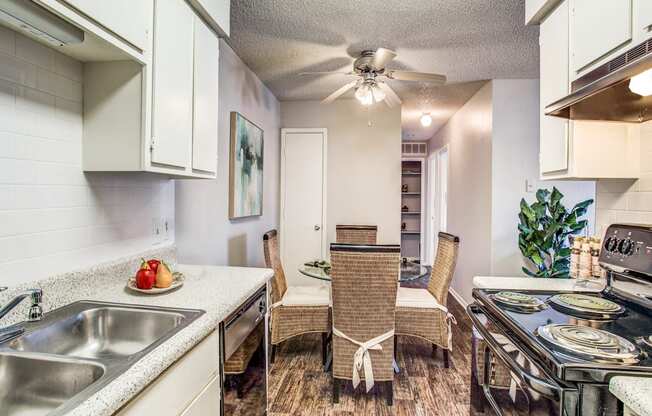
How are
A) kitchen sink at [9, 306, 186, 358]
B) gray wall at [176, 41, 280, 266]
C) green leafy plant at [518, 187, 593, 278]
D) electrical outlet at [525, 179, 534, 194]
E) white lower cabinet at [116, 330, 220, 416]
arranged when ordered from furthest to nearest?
1. electrical outlet at [525, 179, 534, 194]
2. green leafy plant at [518, 187, 593, 278]
3. gray wall at [176, 41, 280, 266]
4. kitchen sink at [9, 306, 186, 358]
5. white lower cabinet at [116, 330, 220, 416]

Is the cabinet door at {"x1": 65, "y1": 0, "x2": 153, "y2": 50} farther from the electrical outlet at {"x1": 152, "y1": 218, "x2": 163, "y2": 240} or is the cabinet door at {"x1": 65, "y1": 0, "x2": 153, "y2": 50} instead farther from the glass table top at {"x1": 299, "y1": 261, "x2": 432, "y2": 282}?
the glass table top at {"x1": 299, "y1": 261, "x2": 432, "y2": 282}

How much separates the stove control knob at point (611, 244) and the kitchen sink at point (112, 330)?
1779mm

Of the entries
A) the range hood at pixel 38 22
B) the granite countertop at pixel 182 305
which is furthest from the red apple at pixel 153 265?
the range hood at pixel 38 22

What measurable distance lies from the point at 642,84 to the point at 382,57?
1.61 metres

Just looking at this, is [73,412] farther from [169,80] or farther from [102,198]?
[169,80]

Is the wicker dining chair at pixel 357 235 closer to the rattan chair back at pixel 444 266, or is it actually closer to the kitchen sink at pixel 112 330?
the rattan chair back at pixel 444 266

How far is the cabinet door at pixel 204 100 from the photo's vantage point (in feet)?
5.58

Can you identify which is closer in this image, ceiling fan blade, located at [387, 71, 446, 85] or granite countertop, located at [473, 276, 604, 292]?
granite countertop, located at [473, 276, 604, 292]

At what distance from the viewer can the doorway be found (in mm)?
6043

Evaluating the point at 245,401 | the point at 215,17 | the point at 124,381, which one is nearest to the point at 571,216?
the point at 245,401

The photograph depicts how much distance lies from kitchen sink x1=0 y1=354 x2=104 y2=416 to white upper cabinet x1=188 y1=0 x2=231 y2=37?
156 centimetres

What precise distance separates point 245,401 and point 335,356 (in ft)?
2.31

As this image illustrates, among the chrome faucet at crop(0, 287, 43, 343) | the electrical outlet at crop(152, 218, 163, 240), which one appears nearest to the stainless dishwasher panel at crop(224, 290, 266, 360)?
the chrome faucet at crop(0, 287, 43, 343)

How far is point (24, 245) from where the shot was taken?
1172 millimetres
